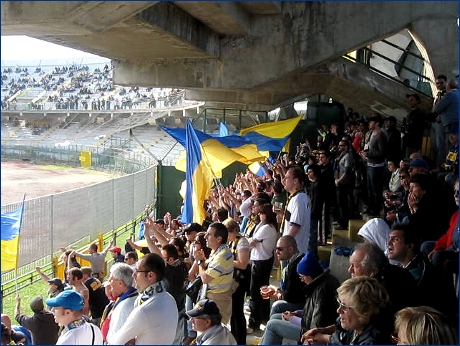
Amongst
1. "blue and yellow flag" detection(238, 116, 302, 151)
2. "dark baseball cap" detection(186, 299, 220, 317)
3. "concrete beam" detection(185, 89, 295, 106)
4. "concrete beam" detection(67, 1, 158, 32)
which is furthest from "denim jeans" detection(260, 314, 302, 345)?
"concrete beam" detection(185, 89, 295, 106)

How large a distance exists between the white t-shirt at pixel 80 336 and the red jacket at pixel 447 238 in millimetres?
3005

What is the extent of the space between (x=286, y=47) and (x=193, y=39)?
62.2 inches

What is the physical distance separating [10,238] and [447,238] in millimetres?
7461

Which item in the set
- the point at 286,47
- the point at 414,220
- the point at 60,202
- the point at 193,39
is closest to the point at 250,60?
the point at 286,47

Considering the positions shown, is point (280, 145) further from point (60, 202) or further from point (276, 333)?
point (276, 333)

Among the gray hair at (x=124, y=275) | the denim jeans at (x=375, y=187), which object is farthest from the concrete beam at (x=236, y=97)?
the gray hair at (x=124, y=275)

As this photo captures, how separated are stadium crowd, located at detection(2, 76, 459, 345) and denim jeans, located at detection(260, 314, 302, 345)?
0.01 meters

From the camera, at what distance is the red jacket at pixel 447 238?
4.91 meters

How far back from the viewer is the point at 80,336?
3832 mm

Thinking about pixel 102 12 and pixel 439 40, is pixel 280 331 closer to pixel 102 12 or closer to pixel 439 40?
pixel 102 12

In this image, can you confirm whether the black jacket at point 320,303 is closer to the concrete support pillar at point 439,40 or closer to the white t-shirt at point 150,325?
the white t-shirt at point 150,325

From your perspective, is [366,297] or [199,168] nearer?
[366,297]

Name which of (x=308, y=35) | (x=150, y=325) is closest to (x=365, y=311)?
(x=150, y=325)

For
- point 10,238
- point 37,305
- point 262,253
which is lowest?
point 10,238
